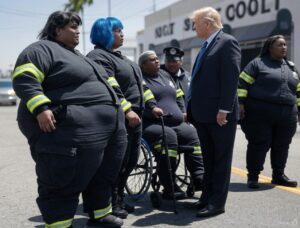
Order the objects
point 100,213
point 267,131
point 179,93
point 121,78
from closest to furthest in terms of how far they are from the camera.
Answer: point 100,213
point 121,78
point 179,93
point 267,131

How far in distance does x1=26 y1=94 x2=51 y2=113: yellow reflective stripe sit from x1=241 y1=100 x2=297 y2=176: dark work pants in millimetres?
3106

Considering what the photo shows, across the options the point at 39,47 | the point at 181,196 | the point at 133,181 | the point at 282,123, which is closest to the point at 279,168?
the point at 282,123

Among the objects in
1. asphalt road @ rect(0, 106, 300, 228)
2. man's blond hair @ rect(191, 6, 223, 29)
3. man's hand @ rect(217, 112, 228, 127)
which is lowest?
Answer: asphalt road @ rect(0, 106, 300, 228)

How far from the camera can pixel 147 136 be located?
17.0ft

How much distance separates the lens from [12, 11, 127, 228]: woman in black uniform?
3.49m

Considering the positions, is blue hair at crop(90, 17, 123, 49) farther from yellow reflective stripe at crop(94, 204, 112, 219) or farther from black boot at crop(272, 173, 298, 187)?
black boot at crop(272, 173, 298, 187)

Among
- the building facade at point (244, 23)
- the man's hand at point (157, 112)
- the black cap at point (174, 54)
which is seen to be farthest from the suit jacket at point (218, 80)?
the building facade at point (244, 23)

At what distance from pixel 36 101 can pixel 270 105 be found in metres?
3.22

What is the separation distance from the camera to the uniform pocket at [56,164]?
3.54m

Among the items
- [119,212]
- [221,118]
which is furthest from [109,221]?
[221,118]

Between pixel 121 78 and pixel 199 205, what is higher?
pixel 121 78

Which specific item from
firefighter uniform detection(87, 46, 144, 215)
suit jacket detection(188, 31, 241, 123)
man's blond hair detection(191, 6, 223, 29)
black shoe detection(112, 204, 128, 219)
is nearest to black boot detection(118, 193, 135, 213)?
firefighter uniform detection(87, 46, 144, 215)

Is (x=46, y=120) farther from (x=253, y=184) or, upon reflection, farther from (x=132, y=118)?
(x=253, y=184)

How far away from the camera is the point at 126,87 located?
4.54 metres
